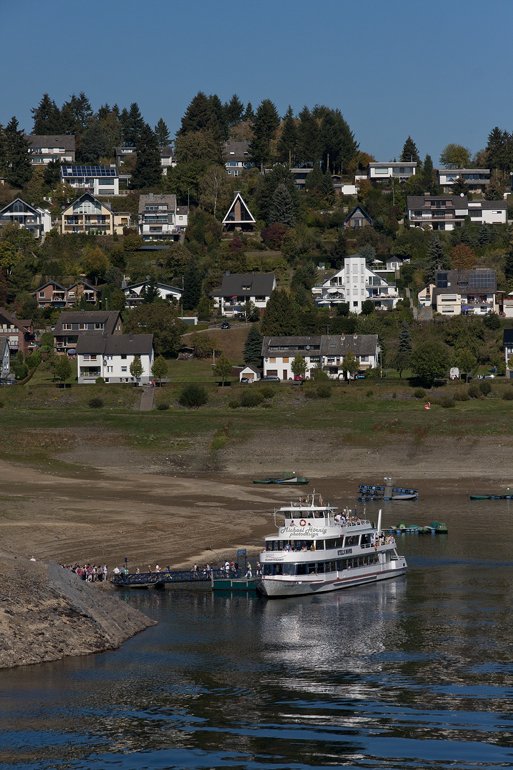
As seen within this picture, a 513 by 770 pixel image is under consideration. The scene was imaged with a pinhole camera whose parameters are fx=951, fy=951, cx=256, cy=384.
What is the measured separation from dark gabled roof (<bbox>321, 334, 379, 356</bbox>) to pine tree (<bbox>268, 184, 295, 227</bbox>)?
178ft

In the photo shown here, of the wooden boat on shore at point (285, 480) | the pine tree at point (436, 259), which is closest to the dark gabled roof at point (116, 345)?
the wooden boat on shore at point (285, 480)

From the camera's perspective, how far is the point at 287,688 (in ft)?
131

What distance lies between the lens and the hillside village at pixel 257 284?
133250mm

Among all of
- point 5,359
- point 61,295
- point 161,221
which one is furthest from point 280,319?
point 161,221

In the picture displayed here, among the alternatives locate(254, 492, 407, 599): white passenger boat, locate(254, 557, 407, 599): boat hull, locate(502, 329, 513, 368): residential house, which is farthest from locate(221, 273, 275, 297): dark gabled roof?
locate(254, 557, 407, 599): boat hull

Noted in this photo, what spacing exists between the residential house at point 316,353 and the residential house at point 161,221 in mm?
56779

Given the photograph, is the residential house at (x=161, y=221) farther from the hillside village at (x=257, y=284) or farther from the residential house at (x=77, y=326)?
the residential house at (x=77, y=326)

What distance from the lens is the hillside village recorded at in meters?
133

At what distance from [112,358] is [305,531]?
3051 inches

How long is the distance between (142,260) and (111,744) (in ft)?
471

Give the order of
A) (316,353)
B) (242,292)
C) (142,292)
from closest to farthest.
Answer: (316,353) < (242,292) < (142,292)

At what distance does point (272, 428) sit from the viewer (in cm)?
10569

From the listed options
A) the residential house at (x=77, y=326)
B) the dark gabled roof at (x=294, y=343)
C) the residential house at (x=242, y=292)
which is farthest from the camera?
the residential house at (x=242, y=292)

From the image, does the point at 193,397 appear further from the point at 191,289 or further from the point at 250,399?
the point at 191,289
